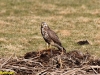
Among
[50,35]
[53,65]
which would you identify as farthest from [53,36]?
[53,65]

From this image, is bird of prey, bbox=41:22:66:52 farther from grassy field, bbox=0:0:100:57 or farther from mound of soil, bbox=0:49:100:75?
mound of soil, bbox=0:49:100:75

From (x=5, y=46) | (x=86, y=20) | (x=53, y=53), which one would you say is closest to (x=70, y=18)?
(x=86, y=20)

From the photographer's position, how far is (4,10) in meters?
31.6

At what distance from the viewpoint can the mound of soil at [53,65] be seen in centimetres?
718

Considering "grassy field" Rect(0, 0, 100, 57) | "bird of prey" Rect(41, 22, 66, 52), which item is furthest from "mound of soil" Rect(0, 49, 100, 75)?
"grassy field" Rect(0, 0, 100, 57)

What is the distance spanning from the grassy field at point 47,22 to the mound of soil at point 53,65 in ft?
25.4

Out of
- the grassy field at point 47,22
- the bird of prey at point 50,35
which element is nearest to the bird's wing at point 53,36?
the bird of prey at point 50,35

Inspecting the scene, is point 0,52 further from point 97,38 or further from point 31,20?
point 31,20

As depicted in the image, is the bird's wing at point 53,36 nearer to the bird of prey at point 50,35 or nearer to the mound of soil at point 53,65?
the bird of prey at point 50,35

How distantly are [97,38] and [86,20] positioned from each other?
6.95 meters

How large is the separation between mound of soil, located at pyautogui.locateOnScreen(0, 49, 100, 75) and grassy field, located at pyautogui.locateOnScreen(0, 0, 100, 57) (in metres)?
7.76

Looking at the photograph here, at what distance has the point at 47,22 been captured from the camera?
91.4ft

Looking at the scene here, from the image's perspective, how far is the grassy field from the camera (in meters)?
18.9

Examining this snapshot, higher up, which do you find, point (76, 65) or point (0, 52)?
point (76, 65)
